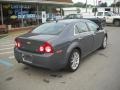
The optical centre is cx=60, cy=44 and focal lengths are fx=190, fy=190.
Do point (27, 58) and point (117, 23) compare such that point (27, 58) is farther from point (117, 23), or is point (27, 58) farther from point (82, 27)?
point (117, 23)

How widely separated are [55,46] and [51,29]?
110 cm

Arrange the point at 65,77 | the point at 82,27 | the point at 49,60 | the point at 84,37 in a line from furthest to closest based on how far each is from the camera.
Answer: the point at 82,27 → the point at 84,37 → the point at 65,77 → the point at 49,60

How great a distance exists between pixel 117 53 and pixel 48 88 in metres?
4.45

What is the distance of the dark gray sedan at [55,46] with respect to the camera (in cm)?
515

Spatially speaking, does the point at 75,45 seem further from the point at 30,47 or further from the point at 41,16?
the point at 41,16

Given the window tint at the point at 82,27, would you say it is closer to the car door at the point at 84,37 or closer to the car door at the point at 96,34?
the car door at the point at 84,37

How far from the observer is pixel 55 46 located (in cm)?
516

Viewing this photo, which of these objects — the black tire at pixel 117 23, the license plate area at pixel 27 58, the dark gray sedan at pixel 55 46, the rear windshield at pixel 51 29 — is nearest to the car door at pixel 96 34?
the dark gray sedan at pixel 55 46

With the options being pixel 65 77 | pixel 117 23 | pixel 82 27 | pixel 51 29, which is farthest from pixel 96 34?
pixel 117 23

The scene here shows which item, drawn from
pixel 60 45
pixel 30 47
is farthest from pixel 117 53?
pixel 30 47

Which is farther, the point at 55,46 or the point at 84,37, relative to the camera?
the point at 84,37

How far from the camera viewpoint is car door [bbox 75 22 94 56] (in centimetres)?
627

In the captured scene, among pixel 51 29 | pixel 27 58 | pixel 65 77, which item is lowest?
pixel 65 77

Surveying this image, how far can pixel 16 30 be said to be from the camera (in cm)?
1883
